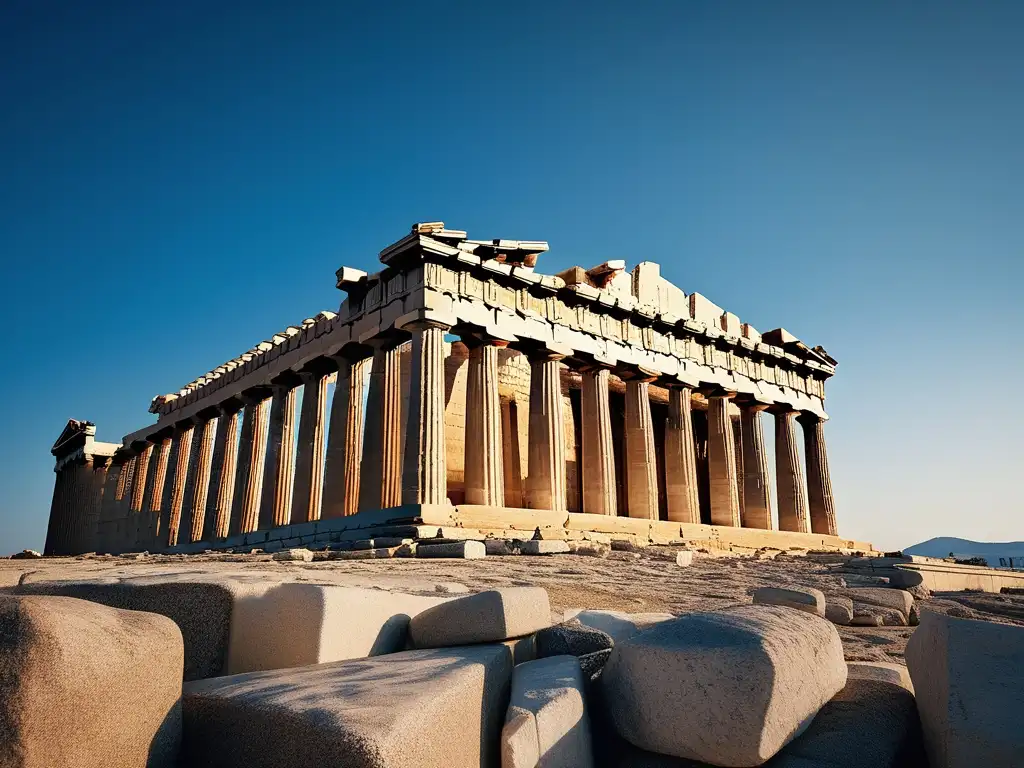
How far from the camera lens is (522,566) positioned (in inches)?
431

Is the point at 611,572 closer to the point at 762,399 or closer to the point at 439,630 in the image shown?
the point at 439,630

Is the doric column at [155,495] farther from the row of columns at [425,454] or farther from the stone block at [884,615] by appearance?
the stone block at [884,615]

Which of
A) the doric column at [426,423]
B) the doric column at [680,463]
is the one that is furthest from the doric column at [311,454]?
the doric column at [680,463]

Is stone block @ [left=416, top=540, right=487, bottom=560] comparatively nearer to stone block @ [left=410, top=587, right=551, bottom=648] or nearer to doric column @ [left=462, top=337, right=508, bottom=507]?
doric column @ [left=462, top=337, right=508, bottom=507]

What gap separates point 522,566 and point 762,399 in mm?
21326

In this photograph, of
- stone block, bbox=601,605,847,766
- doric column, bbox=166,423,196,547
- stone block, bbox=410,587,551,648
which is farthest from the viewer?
doric column, bbox=166,423,196,547

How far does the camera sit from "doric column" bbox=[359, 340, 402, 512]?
20.7 meters

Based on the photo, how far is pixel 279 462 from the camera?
25.0m

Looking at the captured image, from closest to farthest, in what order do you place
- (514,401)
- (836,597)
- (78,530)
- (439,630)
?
(439,630)
(836,597)
(514,401)
(78,530)

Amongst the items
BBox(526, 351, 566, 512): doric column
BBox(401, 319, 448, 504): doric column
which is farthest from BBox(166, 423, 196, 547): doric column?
BBox(526, 351, 566, 512): doric column

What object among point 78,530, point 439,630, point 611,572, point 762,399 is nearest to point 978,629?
point 439,630

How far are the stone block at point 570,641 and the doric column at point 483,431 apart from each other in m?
A: 15.6

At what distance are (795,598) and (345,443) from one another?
57.3ft

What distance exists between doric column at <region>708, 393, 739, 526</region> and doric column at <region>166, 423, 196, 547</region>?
21.1 m
